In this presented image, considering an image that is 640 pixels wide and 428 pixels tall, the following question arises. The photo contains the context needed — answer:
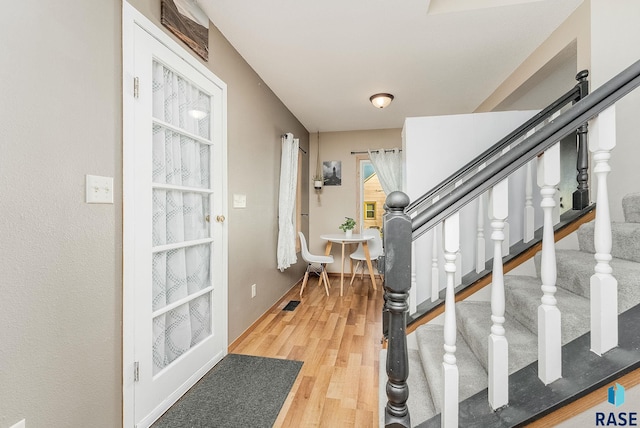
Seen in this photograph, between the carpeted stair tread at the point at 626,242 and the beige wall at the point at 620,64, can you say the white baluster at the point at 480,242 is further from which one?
the beige wall at the point at 620,64

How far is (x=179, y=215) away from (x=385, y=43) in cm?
211

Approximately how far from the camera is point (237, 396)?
5.63ft

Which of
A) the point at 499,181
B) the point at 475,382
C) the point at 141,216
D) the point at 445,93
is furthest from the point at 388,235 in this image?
the point at 445,93

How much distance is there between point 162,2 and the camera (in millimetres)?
1568

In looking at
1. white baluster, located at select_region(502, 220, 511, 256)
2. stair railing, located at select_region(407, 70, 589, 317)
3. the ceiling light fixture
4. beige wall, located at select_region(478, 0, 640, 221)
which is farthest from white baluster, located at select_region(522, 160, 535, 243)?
the ceiling light fixture

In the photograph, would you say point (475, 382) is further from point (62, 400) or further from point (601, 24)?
point (601, 24)

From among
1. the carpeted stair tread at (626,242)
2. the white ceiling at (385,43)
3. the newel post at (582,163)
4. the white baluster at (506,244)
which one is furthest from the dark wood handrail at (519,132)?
the carpeted stair tread at (626,242)

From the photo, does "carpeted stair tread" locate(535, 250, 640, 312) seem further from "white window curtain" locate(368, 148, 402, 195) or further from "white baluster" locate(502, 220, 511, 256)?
"white window curtain" locate(368, 148, 402, 195)

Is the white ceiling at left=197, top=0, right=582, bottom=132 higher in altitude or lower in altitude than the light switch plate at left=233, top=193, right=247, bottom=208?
higher

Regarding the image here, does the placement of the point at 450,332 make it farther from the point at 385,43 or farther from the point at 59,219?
the point at 385,43

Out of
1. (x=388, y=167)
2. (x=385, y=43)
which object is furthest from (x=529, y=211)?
(x=388, y=167)

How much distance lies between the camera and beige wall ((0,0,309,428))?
0.94 meters

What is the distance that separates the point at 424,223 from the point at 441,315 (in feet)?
4.22

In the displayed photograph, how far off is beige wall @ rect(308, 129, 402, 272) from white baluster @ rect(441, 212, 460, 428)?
12.8 feet
